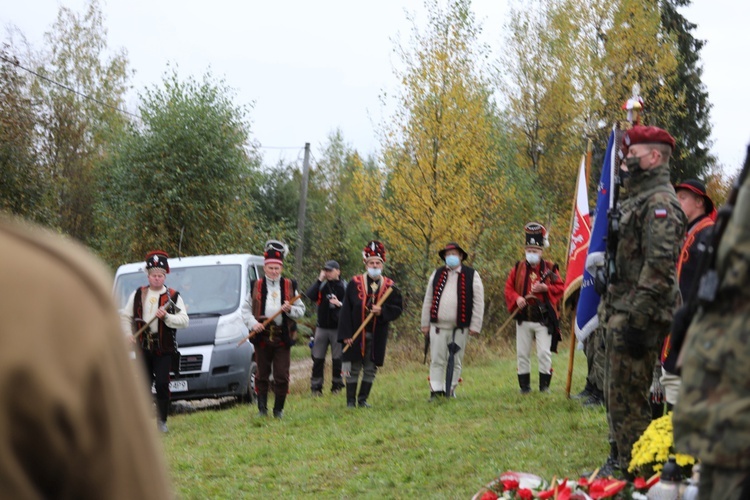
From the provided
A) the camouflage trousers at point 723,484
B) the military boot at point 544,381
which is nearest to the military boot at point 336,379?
the military boot at point 544,381

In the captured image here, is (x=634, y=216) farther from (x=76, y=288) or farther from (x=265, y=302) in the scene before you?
(x=265, y=302)

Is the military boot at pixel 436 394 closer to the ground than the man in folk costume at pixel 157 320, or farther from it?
closer to the ground

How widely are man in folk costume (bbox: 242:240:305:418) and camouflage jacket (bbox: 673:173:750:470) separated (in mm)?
9400

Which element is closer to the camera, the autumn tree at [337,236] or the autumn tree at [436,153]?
the autumn tree at [436,153]

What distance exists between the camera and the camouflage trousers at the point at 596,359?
1060 cm

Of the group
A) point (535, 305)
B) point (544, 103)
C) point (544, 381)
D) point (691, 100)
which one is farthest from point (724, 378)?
point (691, 100)

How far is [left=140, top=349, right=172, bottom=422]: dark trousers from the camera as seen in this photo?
36.2 feet

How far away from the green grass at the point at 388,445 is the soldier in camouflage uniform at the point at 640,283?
106 cm

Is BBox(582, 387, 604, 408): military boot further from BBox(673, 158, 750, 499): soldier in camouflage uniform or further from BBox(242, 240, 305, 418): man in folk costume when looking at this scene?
BBox(673, 158, 750, 499): soldier in camouflage uniform

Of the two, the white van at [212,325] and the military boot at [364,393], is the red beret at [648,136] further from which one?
the white van at [212,325]

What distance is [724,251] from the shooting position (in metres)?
2.41

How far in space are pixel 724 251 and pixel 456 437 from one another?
720 centimetres

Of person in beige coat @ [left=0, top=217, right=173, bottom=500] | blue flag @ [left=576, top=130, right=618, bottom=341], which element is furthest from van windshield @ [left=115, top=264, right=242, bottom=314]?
person in beige coat @ [left=0, top=217, right=173, bottom=500]

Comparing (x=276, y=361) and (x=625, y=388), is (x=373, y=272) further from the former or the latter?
(x=625, y=388)
